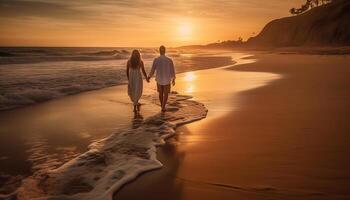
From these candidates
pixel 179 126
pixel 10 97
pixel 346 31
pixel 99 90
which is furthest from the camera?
pixel 346 31

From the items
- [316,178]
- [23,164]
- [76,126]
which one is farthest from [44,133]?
[316,178]

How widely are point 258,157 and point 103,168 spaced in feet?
6.87

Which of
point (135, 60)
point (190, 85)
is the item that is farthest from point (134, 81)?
point (190, 85)

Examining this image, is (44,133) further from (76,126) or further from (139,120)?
(139,120)

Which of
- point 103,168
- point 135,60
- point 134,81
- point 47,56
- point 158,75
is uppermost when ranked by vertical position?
point 135,60

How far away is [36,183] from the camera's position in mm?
4203

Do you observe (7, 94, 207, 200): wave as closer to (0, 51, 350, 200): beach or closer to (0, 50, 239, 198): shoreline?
(0, 51, 350, 200): beach

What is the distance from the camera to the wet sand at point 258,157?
3.71 metres

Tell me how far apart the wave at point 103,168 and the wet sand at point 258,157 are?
0.71 ft

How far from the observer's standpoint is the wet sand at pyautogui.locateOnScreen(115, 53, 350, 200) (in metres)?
3.71

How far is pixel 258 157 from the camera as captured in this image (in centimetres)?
473

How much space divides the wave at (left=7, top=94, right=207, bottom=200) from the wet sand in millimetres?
218

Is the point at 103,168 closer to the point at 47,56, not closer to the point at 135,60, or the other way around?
the point at 135,60

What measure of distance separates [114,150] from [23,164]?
132 centimetres
